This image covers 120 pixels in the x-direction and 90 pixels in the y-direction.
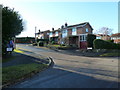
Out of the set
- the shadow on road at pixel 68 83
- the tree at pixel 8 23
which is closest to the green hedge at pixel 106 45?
the tree at pixel 8 23

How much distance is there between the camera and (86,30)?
36.7 metres

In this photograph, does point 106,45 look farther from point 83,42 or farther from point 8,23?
point 8,23

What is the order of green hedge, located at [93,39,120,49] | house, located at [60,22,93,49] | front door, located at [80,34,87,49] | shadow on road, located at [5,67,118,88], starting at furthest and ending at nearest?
house, located at [60,22,93,49], front door, located at [80,34,87,49], green hedge, located at [93,39,120,49], shadow on road, located at [5,67,118,88]

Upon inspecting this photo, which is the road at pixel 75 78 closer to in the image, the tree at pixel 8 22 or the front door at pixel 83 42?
the tree at pixel 8 22

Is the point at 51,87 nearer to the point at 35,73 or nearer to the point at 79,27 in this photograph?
the point at 35,73

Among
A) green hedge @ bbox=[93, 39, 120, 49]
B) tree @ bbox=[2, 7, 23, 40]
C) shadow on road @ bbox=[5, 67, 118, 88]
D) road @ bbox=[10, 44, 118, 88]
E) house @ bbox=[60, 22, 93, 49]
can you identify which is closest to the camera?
shadow on road @ bbox=[5, 67, 118, 88]

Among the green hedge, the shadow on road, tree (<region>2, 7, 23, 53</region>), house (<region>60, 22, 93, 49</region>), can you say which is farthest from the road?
house (<region>60, 22, 93, 49</region>)

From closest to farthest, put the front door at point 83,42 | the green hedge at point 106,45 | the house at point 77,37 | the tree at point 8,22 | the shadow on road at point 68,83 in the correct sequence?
the shadow on road at point 68,83, the tree at point 8,22, the green hedge at point 106,45, the front door at point 83,42, the house at point 77,37

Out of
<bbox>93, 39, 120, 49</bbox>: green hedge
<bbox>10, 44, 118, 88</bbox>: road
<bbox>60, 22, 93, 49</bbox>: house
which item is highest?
<bbox>60, 22, 93, 49</bbox>: house

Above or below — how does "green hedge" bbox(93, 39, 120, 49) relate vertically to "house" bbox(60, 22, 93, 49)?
below

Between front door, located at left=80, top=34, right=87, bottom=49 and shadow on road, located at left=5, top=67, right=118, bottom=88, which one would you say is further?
front door, located at left=80, top=34, right=87, bottom=49

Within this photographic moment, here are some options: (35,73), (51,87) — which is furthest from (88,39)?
(51,87)

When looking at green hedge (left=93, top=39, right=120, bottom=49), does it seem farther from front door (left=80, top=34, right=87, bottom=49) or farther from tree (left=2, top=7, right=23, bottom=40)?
tree (left=2, top=7, right=23, bottom=40)

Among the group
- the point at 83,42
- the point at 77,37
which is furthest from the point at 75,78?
the point at 77,37
